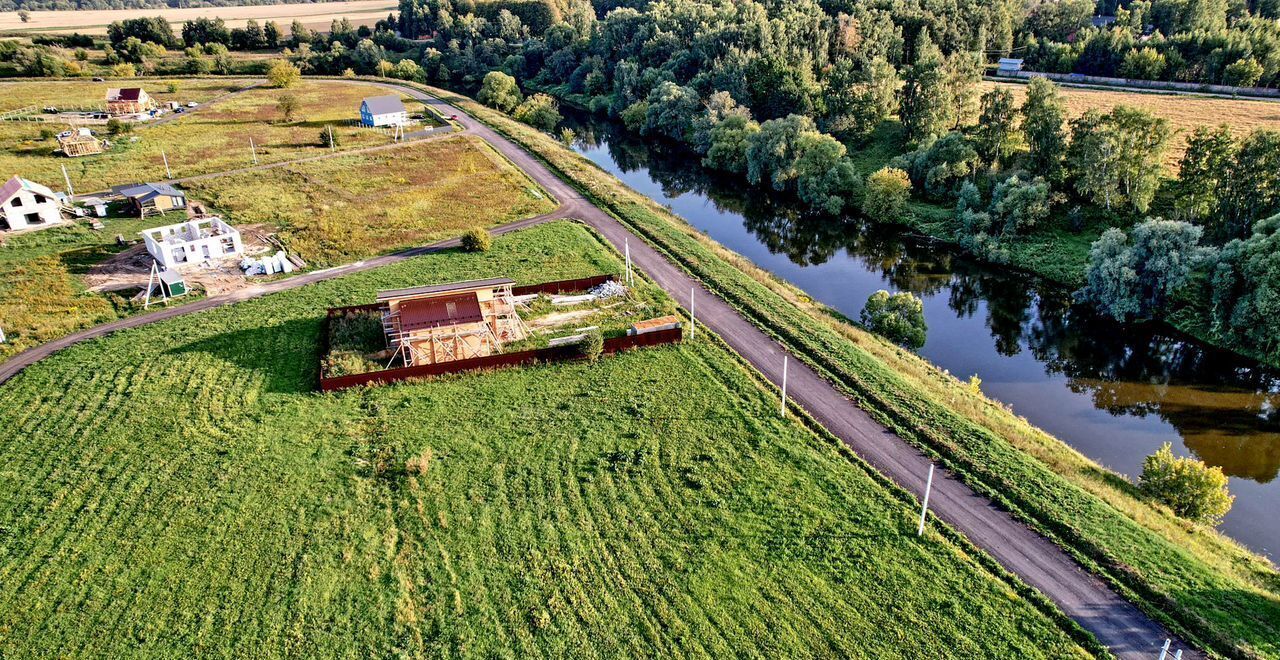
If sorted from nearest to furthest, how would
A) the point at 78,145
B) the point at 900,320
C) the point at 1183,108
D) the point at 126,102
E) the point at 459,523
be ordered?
1. the point at 459,523
2. the point at 900,320
3. the point at 78,145
4. the point at 1183,108
5. the point at 126,102

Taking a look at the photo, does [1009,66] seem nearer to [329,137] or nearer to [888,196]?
[888,196]

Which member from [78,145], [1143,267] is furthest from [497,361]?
[78,145]

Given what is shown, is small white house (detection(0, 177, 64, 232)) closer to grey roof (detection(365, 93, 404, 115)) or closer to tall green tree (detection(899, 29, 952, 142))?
grey roof (detection(365, 93, 404, 115))

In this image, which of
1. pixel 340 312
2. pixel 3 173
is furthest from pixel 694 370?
pixel 3 173

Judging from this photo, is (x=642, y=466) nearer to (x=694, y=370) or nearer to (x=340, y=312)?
(x=694, y=370)

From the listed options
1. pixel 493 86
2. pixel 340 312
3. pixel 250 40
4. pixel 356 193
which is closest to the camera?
pixel 340 312

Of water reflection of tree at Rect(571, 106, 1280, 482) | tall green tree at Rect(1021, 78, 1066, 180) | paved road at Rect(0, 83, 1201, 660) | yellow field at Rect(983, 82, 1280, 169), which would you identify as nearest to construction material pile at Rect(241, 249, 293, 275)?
paved road at Rect(0, 83, 1201, 660)
